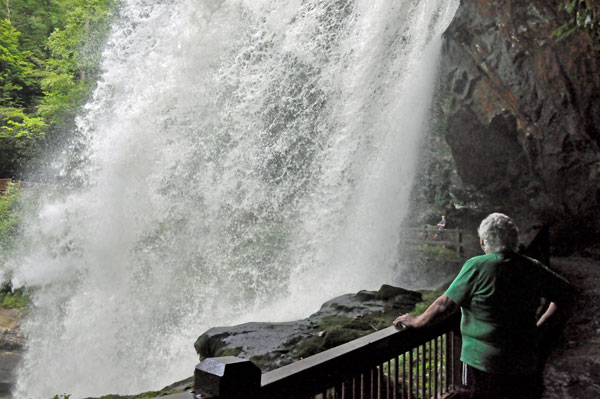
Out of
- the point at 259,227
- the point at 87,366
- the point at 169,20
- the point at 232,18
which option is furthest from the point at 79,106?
the point at 87,366

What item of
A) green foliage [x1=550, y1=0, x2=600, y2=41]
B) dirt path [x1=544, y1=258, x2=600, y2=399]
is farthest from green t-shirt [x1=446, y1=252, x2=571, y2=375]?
green foliage [x1=550, y1=0, x2=600, y2=41]

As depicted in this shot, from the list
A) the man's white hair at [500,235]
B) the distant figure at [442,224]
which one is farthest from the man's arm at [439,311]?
the distant figure at [442,224]

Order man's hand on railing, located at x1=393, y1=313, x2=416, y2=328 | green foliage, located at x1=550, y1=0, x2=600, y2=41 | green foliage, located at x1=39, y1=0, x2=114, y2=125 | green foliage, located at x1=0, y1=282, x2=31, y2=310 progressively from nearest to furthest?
man's hand on railing, located at x1=393, y1=313, x2=416, y2=328 < green foliage, located at x1=550, y1=0, x2=600, y2=41 < green foliage, located at x1=0, y1=282, x2=31, y2=310 < green foliage, located at x1=39, y1=0, x2=114, y2=125

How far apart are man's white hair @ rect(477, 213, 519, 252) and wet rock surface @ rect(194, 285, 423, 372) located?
11.8ft

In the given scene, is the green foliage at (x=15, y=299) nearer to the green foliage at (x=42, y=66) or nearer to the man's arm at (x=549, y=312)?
the green foliage at (x=42, y=66)

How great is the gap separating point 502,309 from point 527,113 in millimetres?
9439

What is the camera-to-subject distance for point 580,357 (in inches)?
172

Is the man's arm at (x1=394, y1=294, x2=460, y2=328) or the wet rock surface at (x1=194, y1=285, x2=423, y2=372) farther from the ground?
the man's arm at (x1=394, y1=294, x2=460, y2=328)

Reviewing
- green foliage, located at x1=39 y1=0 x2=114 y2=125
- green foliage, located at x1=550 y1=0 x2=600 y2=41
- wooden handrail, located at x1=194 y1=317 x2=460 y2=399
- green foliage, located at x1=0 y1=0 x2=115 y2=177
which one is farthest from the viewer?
green foliage, located at x1=0 y1=0 x2=115 y2=177

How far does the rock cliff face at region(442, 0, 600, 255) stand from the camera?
8.63 metres

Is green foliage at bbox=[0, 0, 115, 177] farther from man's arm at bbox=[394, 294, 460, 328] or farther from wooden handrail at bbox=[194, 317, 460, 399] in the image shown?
man's arm at bbox=[394, 294, 460, 328]

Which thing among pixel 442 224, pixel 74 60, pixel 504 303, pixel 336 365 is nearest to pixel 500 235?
pixel 504 303

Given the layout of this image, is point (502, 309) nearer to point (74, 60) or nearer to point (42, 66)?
point (74, 60)

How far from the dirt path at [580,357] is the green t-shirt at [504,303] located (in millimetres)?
2074
